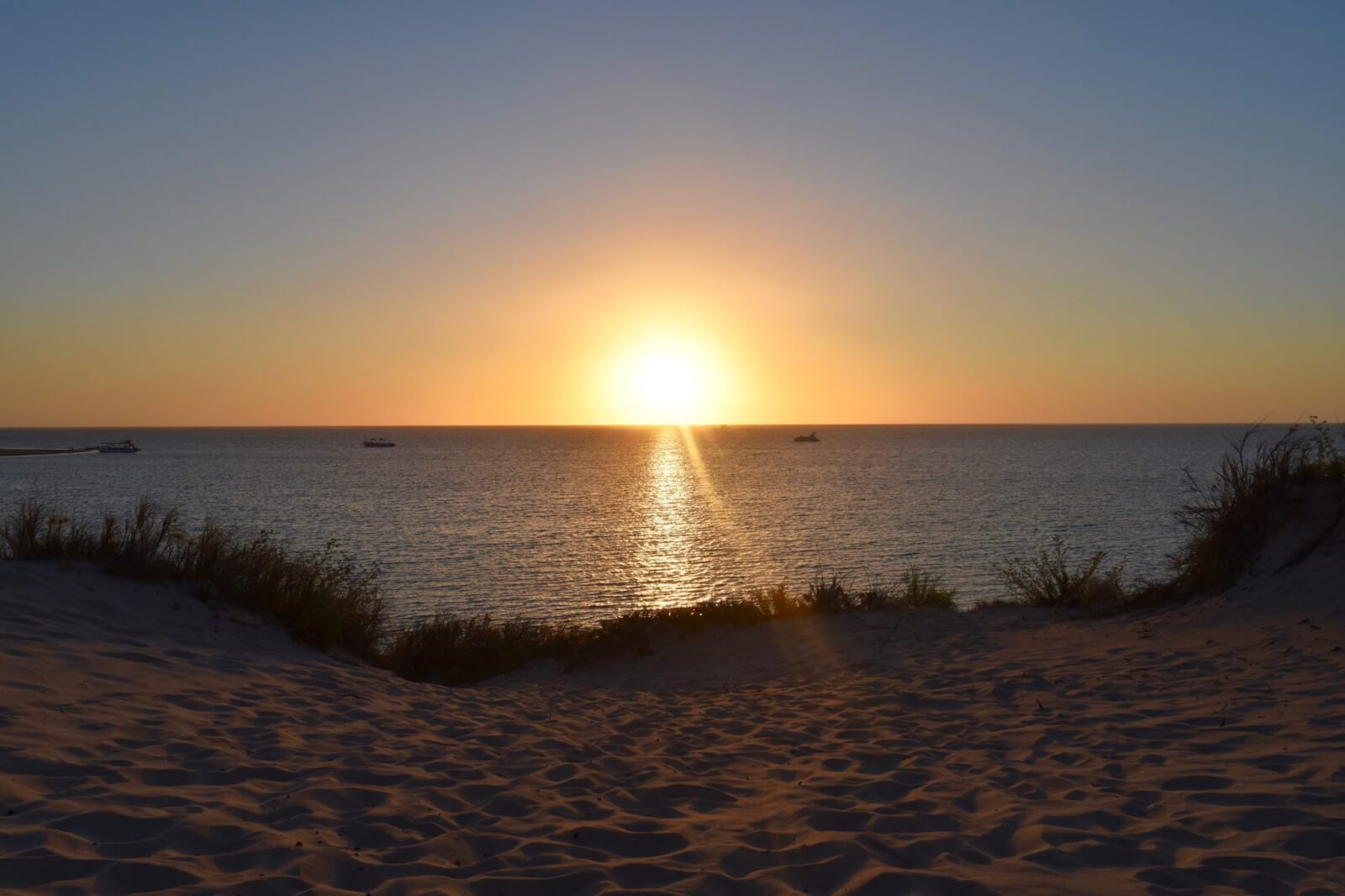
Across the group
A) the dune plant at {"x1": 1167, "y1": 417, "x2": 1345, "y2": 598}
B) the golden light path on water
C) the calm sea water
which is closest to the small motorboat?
the calm sea water

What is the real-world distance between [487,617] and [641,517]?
37.1 metres

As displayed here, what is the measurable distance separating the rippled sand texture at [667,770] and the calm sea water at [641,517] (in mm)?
14587

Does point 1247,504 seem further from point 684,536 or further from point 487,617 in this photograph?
point 684,536

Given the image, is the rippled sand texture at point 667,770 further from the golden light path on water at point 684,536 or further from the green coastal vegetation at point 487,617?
the golden light path on water at point 684,536

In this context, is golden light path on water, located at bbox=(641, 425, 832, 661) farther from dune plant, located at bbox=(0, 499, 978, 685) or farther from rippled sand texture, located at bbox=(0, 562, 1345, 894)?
rippled sand texture, located at bbox=(0, 562, 1345, 894)

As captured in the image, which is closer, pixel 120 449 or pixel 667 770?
pixel 667 770

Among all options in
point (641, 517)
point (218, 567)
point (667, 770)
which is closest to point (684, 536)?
point (641, 517)

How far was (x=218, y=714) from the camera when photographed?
7.49 m

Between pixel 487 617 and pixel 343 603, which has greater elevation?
pixel 343 603

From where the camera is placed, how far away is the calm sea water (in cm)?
2962

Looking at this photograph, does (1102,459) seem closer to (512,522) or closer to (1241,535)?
(512,522)

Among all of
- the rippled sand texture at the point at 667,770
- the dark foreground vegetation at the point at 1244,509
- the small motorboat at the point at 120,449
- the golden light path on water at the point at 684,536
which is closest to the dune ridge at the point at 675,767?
the rippled sand texture at the point at 667,770

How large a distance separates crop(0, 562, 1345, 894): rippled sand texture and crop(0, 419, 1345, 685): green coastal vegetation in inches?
39.4

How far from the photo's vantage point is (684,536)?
140 feet
